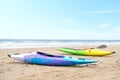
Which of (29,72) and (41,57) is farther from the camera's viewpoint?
(41,57)

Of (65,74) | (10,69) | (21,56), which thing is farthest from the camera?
(21,56)

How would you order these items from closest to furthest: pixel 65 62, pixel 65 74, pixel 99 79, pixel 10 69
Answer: pixel 99 79 < pixel 65 74 < pixel 10 69 < pixel 65 62

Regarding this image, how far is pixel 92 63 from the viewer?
1077cm

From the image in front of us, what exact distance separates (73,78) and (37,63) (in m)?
3.17

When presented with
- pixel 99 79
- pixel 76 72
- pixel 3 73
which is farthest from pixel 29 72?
pixel 99 79

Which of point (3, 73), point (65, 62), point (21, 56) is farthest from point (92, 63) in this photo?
point (3, 73)

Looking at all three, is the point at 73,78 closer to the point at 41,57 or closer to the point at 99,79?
the point at 99,79

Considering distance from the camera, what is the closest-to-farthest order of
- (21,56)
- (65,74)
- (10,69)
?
(65,74)
(10,69)
(21,56)

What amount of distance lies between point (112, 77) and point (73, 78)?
1.14 m

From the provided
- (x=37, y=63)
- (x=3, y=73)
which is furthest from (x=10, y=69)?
(x=37, y=63)

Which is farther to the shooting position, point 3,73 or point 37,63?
point 37,63

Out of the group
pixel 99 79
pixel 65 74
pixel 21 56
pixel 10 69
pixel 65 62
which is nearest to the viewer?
pixel 99 79

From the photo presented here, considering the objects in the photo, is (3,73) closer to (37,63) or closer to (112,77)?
(37,63)

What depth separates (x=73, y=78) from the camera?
777 centimetres
